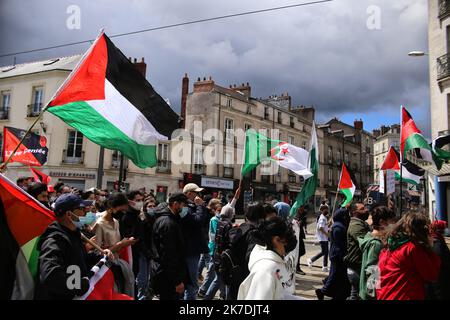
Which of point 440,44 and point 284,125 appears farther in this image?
point 284,125

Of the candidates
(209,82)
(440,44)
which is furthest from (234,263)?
(209,82)

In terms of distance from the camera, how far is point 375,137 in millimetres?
62594

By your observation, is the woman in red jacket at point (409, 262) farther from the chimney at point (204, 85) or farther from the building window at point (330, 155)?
the building window at point (330, 155)

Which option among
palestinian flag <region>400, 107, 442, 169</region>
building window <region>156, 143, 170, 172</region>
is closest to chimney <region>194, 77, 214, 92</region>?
building window <region>156, 143, 170, 172</region>

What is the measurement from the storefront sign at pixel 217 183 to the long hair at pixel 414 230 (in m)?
26.8

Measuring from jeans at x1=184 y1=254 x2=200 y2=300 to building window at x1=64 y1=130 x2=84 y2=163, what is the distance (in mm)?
20650

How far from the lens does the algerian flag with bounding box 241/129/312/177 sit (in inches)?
306

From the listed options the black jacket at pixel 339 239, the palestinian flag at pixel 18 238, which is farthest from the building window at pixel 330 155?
the palestinian flag at pixel 18 238

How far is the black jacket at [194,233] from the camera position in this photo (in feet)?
16.9

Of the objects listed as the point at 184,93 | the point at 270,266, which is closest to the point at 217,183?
the point at 184,93

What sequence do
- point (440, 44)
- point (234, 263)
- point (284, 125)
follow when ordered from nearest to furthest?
point (234, 263)
point (440, 44)
point (284, 125)

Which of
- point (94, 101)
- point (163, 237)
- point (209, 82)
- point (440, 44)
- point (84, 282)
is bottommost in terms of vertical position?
point (84, 282)

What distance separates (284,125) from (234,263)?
34686mm
